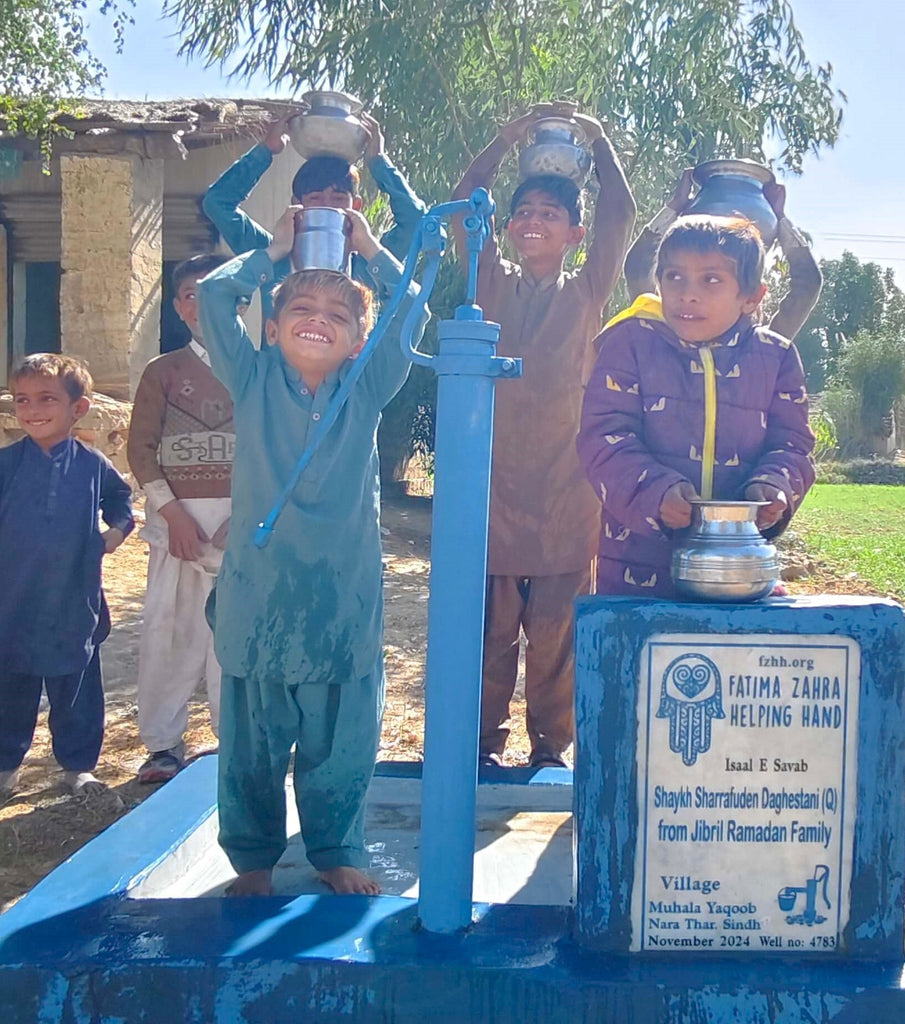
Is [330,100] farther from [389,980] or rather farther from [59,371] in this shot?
[389,980]

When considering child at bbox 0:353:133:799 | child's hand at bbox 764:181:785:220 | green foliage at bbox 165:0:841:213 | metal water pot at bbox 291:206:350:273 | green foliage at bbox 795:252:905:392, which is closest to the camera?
metal water pot at bbox 291:206:350:273

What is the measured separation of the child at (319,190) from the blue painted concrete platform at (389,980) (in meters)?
1.53

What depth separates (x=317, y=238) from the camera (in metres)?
2.42

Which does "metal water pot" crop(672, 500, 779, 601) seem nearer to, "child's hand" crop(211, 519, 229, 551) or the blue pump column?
the blue pump column

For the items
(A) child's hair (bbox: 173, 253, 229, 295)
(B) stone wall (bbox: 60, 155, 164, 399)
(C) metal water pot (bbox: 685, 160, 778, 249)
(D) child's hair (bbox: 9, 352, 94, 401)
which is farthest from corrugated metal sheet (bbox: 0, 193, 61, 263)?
(C) metal water pot (bbox: 685, 160, 778, 249)

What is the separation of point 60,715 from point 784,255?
2547mm

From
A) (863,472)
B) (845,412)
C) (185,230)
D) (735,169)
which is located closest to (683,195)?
(735,169)

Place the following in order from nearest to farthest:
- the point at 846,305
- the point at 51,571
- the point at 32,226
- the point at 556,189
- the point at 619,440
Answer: the point at 619,440
the point at 556,189
the point at 51,571
the point at 32,226
the point at 846,305

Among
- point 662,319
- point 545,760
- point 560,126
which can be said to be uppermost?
point 560,126

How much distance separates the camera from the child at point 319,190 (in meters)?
2.79

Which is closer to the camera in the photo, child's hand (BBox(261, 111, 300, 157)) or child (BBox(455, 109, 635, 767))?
child's hand (BBox(261, 111, 300, 157))

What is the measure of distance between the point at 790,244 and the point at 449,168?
4074mm

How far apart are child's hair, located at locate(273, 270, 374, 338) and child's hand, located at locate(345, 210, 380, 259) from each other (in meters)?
0.18

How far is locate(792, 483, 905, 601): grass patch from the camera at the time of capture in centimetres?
979
